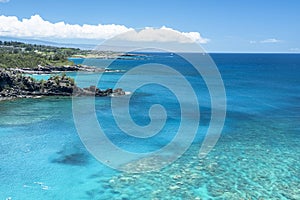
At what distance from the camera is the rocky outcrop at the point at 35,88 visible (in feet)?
191

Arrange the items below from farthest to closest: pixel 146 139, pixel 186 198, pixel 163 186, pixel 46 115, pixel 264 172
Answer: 1. pixel 46 115
2. pixel 146 139
3. pixel 264 172
4. pixel 163 186
5. pixel 186 198

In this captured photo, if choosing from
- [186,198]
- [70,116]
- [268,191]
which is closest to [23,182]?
[186,198]

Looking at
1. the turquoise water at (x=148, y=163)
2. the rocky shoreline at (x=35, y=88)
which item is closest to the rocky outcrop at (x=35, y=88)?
the rocky shoreline at (x=35, y=88)

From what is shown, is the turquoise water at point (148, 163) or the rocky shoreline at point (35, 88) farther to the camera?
the rocky shoreline at point (35, 88)

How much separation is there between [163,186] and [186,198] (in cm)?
228

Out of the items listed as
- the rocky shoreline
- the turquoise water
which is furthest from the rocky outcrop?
the turquoise water

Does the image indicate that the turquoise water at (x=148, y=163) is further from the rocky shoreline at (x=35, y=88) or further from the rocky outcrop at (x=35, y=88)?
the rocky outcrop at (x=35, y=88)

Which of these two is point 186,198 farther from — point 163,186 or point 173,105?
point 173,105

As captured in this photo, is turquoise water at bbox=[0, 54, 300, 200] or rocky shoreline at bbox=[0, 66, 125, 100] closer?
turquoise water at bbox=[0, 54, 300, 200]

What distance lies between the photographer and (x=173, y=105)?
55.9 metres

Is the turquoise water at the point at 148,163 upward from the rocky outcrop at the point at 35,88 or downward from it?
downward

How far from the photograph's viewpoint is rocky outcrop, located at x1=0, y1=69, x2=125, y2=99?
58.4 m

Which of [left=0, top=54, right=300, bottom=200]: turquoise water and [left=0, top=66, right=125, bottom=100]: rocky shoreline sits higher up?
[left=0, top=66, right=125, bottom=100]: rocky shoreline

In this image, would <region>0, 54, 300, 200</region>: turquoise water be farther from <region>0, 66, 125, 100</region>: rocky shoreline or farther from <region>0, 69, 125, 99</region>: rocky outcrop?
<region>0, 69, 125, 99</region>: rocky outcrop
